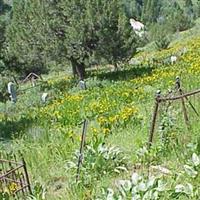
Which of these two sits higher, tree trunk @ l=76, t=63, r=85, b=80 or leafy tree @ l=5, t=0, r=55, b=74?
leafy tree @ l=5, t=0, r=55, b=74

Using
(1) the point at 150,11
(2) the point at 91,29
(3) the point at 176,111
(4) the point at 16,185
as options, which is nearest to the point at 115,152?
(3) the point at 176,111

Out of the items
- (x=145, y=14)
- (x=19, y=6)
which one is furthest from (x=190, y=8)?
Answer: (x=19, y=6)

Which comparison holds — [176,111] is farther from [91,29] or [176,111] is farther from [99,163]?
[91,29]

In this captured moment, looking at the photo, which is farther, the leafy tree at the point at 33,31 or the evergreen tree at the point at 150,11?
the evergreen tree at the point at 150,11

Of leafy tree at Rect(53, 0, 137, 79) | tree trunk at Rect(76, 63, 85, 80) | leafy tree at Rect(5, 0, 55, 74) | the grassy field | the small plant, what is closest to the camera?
the grassy field

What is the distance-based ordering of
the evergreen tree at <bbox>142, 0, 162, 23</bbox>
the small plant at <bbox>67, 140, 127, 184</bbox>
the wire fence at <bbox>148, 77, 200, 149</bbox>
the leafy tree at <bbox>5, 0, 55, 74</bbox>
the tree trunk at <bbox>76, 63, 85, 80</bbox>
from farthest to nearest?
the evergreen tree at <bbox>142, 0, 162, 23</bbox>, the tree trunk at <bbox>76, 63, 85, 80</bbox>, the leafy tree at <bbox>5, 0, 55, 74</bbox>, the wire fence at <bbox>148, 77, 200, 149</bbox>, the small plant at <bbox>67, 140, 127, 184</bbox>

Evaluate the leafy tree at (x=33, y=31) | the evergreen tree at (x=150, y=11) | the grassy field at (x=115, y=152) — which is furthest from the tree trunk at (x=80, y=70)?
the evergreen tree at (x=150, y=11)

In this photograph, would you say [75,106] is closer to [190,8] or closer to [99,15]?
[99,15]

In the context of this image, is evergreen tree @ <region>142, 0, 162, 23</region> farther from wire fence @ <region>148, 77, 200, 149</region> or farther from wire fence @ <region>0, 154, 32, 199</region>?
wire fence @ <region>0, 154, 32, 199</region>

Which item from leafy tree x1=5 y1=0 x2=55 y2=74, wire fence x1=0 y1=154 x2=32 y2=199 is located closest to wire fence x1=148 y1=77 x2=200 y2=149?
wire fence x1=0 y1=154 x2=32 y2=199

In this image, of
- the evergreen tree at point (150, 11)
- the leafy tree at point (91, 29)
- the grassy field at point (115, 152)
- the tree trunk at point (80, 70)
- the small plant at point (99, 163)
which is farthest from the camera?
the evergreen tree at point (150, 11)

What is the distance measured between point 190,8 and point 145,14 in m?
11.0

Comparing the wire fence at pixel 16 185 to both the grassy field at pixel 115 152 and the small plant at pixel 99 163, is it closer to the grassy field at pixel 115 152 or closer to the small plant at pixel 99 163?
the grassy field at pixel 115 152

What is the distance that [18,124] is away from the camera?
11961 mm
